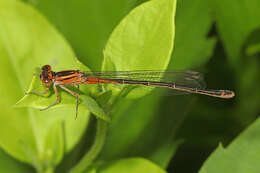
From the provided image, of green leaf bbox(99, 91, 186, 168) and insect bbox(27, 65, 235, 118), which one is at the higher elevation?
insect bbox(27, 65, 235, 118)

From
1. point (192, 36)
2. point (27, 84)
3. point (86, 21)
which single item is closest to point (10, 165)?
point (27, 84)

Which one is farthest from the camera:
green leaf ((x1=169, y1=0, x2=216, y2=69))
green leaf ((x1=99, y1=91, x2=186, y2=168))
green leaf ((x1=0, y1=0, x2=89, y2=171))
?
green leaf ((x1=169, y1=0, x2=216, y2=69))

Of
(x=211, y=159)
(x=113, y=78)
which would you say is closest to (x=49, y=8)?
(x=113, y=78)

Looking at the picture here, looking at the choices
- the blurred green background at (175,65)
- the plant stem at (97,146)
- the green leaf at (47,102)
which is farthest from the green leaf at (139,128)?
the green leaf at (47,102)

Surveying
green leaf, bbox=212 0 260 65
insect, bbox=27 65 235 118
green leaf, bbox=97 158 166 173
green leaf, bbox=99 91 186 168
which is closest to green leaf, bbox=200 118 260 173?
green leaf, bbox=97 158 166 173

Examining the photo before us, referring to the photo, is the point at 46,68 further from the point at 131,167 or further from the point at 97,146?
the point at 131,167

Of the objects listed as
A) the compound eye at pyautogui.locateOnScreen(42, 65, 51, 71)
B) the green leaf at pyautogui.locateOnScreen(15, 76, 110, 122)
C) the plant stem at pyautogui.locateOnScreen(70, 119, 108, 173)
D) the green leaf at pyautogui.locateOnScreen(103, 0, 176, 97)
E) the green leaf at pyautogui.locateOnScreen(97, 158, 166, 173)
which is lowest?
the green leaf at pyautogui.locateOnScreen(97, 158, 166, 173)

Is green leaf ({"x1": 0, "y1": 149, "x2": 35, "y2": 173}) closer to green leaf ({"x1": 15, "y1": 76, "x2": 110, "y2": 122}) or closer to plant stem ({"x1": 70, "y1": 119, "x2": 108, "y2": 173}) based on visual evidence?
plant stem ({"x1": 70, "y1": 119, "x2": 108, "y2": 173})

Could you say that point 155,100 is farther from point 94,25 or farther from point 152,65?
point 152,65

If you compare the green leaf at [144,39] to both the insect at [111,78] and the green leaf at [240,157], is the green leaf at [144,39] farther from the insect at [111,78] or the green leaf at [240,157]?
the green leaf at [240,157]
